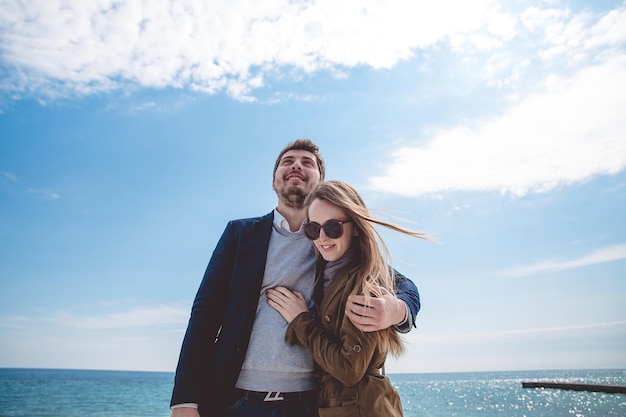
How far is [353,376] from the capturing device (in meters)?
2.12

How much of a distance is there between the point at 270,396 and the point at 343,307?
0.70 meters

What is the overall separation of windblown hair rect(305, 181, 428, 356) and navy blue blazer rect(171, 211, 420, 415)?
0.18 m

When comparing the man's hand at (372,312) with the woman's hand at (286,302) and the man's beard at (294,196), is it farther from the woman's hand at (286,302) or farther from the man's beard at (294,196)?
the man's beard at (294,196)

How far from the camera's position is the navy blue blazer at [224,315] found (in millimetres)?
2438

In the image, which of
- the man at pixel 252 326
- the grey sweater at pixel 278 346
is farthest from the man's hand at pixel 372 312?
the grey sweater at pixel 278 346

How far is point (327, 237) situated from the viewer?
256 centimetres

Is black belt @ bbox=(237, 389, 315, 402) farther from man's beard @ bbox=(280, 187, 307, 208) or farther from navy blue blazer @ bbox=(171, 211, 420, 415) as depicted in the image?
man's beard @ bbox=(280, 187, 307, 208)

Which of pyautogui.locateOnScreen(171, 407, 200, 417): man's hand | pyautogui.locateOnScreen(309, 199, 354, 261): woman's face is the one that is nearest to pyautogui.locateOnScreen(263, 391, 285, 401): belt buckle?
pyautogui.locateOnScreen(171, 407, 200, 417): man's hand

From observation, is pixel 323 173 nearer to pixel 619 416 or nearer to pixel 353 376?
pixel 353 376

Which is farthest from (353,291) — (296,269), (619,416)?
(619,416)

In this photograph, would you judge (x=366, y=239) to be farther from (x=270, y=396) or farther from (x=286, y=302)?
(x=270, y=396)

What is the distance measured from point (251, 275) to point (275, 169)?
1.11 metres

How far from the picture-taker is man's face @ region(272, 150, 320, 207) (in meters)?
3.18

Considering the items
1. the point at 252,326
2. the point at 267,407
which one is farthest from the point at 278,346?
the point at 267,407
